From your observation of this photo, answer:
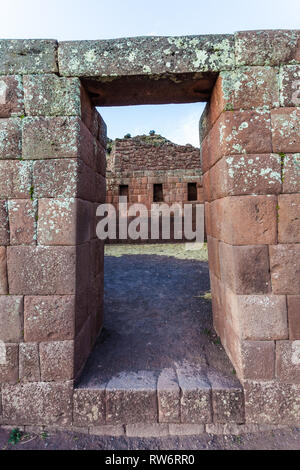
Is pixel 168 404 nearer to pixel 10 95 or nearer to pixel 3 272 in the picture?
pixel 3 272

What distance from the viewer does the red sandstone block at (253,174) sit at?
6.57 feet

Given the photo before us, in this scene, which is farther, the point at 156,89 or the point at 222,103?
the point at 156,89

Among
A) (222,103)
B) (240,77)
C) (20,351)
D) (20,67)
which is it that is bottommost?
(20,351)

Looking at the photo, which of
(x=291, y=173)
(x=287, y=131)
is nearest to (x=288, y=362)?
(x=291, y=173)

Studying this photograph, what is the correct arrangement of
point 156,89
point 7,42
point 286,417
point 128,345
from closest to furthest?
1. point 286,417
2. point 7,42
3. point 156,89
4. point 128,345

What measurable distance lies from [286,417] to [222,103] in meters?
2.82

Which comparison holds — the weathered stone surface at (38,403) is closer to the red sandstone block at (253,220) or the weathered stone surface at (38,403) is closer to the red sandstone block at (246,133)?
the red sandstone block at (253,220)

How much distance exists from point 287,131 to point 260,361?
6.66ft

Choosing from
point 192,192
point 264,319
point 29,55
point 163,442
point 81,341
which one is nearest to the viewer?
point 163,442

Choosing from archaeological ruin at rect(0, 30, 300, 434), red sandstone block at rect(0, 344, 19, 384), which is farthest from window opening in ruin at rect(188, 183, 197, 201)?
red sandstone block at rect(0, 344, 19, 384)

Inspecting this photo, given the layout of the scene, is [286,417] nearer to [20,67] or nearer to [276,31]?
[276,31]

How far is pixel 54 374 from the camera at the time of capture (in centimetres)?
203

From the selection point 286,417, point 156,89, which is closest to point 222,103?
point 156,89

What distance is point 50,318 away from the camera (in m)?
2.05
